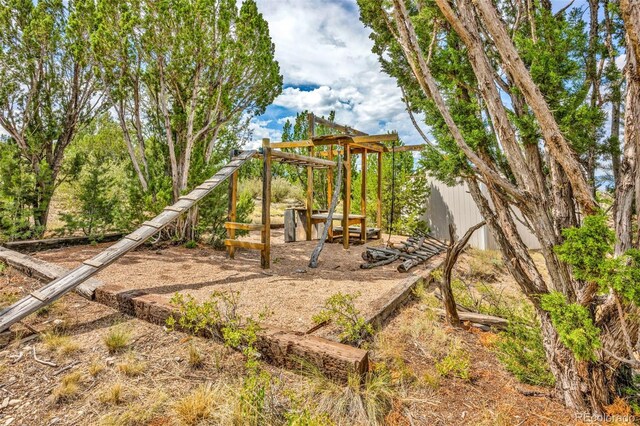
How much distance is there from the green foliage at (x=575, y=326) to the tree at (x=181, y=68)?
6101 mm

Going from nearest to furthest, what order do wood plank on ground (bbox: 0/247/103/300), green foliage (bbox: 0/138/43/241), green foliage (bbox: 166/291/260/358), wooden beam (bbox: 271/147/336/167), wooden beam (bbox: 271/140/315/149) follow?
green foliage (bbox: 166/291/260/358) → wood plank on ground (bbox: 0/247/103/300) → wooden beam (bbox: 271/147/336/167) → green foliage (bbox: 0/138/43/241) → wooden beam (bbox: 271/140/315/149)

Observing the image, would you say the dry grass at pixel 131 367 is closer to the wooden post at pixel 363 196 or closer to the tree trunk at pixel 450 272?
Result: the tree trunk at pixel 450 272

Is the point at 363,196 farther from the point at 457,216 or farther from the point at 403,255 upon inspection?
the point at 457,216

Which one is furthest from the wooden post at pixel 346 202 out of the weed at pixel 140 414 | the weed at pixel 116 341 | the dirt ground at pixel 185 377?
the weed at pixel 140 414

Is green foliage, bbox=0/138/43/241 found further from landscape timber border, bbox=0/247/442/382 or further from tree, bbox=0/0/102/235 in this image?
landscape timber border, bbox=0/247/442/382

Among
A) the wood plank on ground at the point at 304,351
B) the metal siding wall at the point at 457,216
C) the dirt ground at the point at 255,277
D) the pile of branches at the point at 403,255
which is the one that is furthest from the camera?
the metal siding wall at the point at 457,216

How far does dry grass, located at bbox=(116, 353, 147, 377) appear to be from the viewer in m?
2.23

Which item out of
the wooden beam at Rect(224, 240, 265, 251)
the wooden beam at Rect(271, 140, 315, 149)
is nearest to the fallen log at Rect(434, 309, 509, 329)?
the wooden beam at Rect(224, 240, 265, 251)

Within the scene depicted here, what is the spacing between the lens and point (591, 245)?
5.04ft

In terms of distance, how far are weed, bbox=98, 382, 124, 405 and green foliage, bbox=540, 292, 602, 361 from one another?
8.35ft

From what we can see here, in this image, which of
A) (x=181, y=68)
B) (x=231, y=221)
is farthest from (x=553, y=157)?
(x=181, y=68)

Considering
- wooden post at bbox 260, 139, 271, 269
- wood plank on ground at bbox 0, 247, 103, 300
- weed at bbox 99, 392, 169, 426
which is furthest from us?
wooden post at bbox 260, 139, 271, 269

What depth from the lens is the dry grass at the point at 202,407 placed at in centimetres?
179

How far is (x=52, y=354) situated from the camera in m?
2.51
